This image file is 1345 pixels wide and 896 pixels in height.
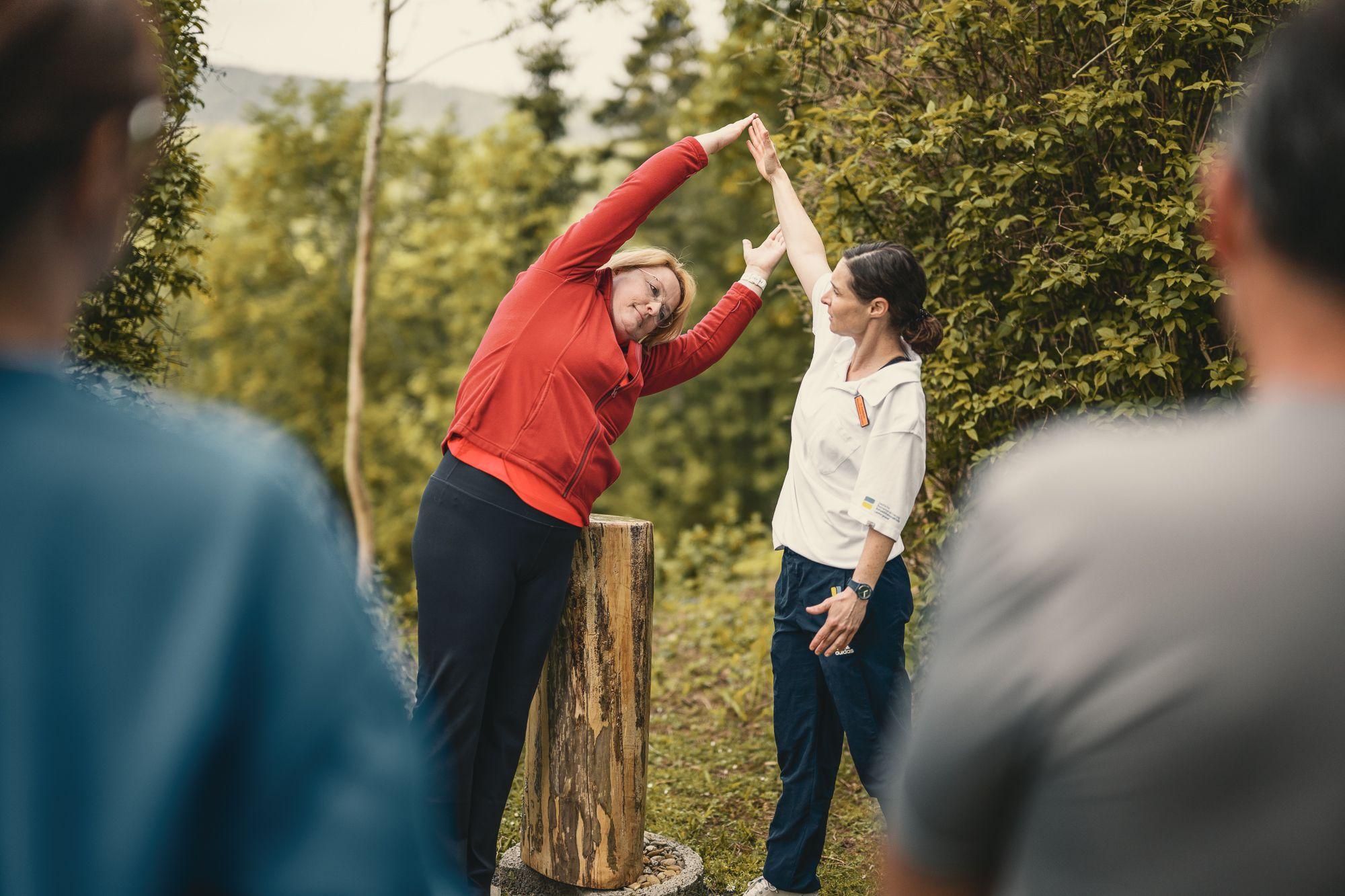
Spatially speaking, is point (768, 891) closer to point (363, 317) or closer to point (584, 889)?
point (584, 889)

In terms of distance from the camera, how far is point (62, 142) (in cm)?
68

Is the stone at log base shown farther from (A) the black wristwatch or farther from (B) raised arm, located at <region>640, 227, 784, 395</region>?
(B) raised arm, located at <region>640, 227, 784, 395</region>

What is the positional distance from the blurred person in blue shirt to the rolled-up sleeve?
2499 millimetres

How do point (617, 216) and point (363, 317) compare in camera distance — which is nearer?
point (617, 216)

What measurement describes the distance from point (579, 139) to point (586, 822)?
17.7 meters

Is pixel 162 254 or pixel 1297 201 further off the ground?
pixel 162 254

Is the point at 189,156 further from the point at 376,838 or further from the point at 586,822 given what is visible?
the point at 376,838

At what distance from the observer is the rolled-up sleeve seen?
309 cm

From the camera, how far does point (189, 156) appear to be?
402 centimetres

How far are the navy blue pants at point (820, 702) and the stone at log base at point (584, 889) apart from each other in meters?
0.33

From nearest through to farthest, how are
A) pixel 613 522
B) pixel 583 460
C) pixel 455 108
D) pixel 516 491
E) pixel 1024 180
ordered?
pixel 516 491
pixel 583 460
pixel 613 522
pixel 1024 180
pixel 455 108

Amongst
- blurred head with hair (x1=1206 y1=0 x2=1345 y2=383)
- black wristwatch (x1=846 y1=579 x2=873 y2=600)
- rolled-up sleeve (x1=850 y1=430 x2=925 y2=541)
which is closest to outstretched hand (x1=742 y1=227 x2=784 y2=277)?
rolled-up sleeve (x1=850 y1=430 x2=925 y2=541)

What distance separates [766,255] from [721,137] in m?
0.54

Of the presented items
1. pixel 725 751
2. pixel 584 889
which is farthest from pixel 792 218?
pixel 725 751
